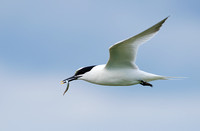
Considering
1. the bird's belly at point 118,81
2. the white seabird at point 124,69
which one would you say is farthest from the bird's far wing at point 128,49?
the bird's belly at point 118,81

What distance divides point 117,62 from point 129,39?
1.12 m

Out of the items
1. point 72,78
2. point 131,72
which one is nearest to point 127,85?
point 131,72

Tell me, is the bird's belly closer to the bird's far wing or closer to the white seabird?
the white seabird

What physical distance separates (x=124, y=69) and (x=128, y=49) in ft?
2.62

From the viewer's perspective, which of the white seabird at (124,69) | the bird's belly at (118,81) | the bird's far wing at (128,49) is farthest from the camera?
the bird's belly at (118,81)

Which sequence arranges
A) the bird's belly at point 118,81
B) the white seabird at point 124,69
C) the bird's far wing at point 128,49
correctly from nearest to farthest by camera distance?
the bird's far wing at point 128,49, the white seabird at point 124,69, the bird's belly at point 118,81

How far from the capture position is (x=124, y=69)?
10625mm

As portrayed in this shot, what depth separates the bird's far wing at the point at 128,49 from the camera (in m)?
9.77

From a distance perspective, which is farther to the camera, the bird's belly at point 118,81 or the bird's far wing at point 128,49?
the bird's belly at point 118,81

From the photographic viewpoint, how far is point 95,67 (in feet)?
36.6

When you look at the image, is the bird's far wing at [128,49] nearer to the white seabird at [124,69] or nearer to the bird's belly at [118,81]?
the white seabird at [124,69]

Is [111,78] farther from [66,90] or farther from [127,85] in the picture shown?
[66,90]

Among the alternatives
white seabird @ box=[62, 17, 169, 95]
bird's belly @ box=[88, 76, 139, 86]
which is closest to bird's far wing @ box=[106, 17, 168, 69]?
white seabird @ box=[62, 17, 169, 95]

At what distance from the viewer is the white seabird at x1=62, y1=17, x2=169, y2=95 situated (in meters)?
9.95
